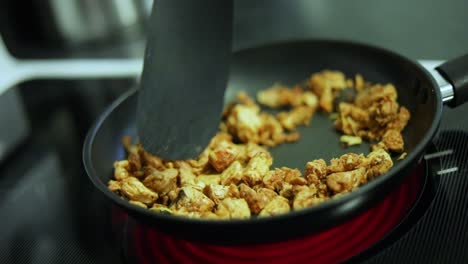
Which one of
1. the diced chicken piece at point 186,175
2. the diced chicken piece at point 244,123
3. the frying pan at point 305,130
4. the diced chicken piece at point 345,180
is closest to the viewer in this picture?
the frying pan at point 305,130

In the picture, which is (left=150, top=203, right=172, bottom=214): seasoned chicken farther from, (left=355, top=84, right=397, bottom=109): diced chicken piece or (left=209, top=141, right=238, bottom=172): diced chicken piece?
(left=355, top=84, right=397, bottom=109): diced chicken piece

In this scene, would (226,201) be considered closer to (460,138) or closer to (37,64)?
(460,138)

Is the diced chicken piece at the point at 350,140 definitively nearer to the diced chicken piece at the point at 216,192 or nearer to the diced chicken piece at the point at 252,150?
the diced chicken piece at the point at 252,150

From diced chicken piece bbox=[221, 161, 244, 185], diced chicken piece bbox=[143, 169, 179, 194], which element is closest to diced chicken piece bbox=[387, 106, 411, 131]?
diced chicken piece bbox=[221, 161, 244, 185]

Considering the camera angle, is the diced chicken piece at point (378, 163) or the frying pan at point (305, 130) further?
the diced chicken piece at point (378, 163)

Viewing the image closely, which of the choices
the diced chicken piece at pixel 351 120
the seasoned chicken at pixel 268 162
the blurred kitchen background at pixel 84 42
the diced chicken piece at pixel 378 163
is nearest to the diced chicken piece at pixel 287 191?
the seasoned chicken at pixel 268 162

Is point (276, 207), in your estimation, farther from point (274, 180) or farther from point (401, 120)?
point (401, 120)

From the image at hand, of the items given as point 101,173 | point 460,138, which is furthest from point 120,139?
point 460,138
